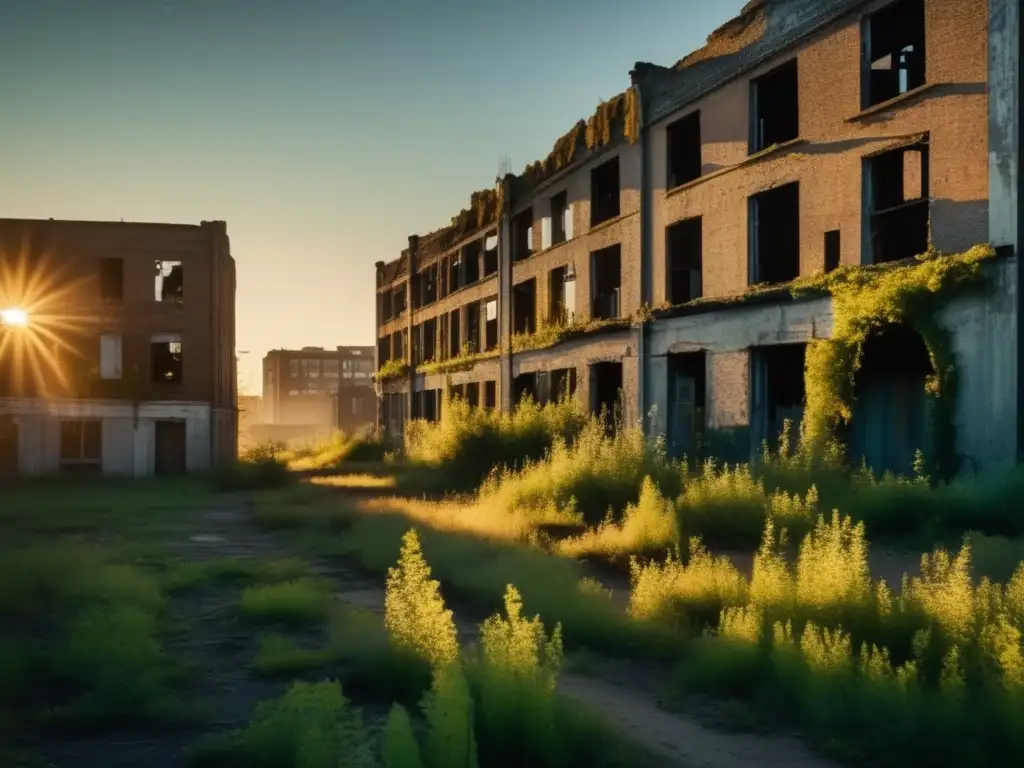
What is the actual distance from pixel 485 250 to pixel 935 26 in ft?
64.7

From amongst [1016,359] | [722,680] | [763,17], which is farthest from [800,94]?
[722,680]

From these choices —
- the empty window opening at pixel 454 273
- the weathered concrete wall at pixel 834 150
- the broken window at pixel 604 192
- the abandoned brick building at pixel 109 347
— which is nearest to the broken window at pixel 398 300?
the empty window opening at pixel 454 273

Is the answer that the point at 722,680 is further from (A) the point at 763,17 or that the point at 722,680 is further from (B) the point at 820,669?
(A) the point at 763,17

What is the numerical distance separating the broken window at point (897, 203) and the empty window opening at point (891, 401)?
1.68 metres

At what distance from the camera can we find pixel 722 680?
19.1 ft

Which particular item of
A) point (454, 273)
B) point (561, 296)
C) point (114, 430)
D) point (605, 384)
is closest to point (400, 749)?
point (605, 384)

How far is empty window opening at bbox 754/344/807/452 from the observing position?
1677cm

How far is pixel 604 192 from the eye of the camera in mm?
24312

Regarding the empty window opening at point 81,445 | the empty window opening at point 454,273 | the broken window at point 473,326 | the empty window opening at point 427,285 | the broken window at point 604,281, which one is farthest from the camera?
the empty window opening at point 427,285

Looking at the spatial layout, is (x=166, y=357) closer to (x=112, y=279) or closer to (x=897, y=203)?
(x=112, y=279)

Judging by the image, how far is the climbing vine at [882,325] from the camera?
1309cm

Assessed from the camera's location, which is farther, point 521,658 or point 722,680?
point 722,680

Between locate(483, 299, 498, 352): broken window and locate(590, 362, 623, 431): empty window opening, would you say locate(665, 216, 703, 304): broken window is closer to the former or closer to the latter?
locate(590, 362, 623, 431): empty window opening

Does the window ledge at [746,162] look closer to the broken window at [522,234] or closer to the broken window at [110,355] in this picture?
the broken window at [522,234]
